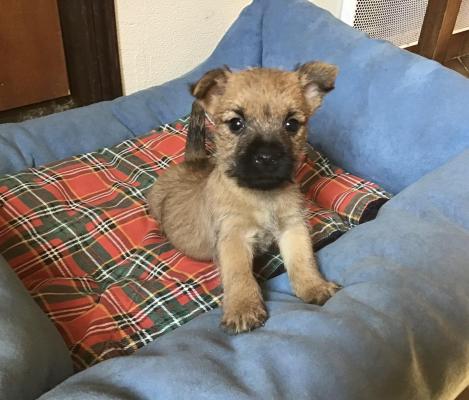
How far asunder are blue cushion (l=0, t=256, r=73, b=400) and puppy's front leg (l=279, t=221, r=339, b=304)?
1.99ft

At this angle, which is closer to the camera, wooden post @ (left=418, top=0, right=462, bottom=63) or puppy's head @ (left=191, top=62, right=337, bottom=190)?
puppy's head @ (left=191, top=62, right=337, bottom=190)

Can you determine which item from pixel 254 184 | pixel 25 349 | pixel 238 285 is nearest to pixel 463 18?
pixel 254 184

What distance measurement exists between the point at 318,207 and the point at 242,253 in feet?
1.86

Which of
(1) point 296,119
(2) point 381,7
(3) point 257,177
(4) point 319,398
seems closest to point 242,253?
(3) point 257,177

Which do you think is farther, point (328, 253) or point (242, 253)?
point (328, 253)

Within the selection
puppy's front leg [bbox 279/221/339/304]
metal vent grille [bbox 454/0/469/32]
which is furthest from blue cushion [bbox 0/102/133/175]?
metal vent grille [bbox 454/0/469/32]

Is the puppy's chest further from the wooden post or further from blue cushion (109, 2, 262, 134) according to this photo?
the wooden post

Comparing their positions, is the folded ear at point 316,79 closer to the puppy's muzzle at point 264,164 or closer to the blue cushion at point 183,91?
the puppy's muzzle at point 264,164

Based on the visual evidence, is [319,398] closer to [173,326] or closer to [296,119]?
[173,326]

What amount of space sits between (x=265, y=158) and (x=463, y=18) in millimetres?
3219

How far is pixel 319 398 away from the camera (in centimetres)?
98

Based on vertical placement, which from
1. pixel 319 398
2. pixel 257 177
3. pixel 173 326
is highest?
pixel 257 177

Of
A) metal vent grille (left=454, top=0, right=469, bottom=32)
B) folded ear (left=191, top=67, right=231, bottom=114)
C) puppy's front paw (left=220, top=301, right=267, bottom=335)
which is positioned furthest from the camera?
metal vent grille (left=454, top=0, right=469, bottom=32)

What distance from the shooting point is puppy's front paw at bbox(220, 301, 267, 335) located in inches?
47.9
